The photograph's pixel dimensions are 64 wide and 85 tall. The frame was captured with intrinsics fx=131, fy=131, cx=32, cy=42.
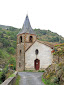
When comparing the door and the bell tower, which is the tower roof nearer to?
the bell tower

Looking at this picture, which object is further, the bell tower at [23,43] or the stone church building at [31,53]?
the bell tower at [23,43]

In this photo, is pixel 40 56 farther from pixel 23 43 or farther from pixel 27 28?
pixel 27 28

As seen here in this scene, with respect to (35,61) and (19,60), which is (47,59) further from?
(19,60)

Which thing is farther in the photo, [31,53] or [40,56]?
[31,53]

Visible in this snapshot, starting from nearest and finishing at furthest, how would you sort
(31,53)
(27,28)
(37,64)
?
1. (37,64)
2. (31,53)
3. (27,28)

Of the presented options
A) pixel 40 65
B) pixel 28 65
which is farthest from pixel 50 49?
pixel 28 65

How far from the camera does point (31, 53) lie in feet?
86.6

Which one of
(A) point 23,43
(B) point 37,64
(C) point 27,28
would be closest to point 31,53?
(B) point 37,64

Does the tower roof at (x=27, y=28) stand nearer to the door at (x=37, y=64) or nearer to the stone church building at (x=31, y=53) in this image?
the stone church building at (x=31, y=53)

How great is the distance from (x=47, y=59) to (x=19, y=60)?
20.1ft

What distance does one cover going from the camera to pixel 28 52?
87.4 ft

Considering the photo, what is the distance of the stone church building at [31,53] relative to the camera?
84.0 feet

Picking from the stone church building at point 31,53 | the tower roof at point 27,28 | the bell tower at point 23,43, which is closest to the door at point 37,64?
the stone church building at point 31,53

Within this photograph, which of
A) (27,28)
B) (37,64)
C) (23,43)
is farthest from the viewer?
(27,28)
